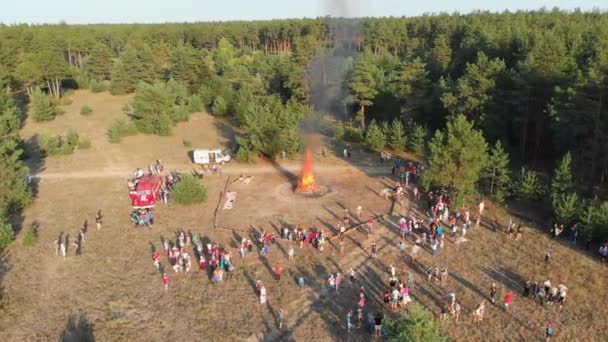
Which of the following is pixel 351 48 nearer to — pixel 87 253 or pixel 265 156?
pixel 265 156

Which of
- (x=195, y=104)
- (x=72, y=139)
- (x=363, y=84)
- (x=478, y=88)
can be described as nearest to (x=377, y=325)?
(x=478, y=88)

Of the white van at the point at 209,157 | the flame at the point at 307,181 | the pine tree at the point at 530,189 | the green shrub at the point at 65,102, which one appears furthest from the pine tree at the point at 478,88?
the green shrub at the point at 65,102

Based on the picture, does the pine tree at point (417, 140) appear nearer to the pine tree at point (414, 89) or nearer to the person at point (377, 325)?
the pine tree at point (414, 89)

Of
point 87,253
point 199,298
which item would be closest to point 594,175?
point 199,298

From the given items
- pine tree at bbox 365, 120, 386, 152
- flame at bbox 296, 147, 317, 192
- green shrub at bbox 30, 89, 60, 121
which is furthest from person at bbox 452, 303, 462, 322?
green shrub at bbox 30, 89, 60, 121

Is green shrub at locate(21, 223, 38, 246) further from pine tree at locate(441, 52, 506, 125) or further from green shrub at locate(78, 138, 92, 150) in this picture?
pine tree at locate(441, 52, 506, 125)

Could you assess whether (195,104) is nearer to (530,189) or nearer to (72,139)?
(72,139)

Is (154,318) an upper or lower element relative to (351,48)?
lower
